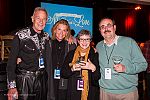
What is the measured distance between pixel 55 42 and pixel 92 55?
0.57m

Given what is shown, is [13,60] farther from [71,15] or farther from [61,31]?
[71,15]

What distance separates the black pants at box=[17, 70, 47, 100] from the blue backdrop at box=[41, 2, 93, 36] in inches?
132

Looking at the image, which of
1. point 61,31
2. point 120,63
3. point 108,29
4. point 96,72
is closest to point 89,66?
point 96,72

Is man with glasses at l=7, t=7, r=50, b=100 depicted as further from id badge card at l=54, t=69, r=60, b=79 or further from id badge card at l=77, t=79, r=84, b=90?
id badge card at l=77, t=79, r=84, b=90

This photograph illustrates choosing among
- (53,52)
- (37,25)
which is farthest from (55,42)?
(37,25)

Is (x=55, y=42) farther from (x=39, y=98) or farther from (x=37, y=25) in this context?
(x=39, y=98)

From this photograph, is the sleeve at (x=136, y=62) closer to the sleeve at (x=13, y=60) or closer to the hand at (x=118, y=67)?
the hand at (x=118, y=67)

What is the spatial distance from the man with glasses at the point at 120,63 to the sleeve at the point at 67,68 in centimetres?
36

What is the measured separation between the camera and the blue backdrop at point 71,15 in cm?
645

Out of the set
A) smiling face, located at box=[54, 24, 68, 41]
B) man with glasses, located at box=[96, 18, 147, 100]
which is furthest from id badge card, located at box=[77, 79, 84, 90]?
smiling face, located at box=[54, 24, 68, 41]

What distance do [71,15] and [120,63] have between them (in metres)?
4.09

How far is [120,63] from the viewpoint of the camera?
2.97 meters

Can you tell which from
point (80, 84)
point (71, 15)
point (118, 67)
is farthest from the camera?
point (71, 15)

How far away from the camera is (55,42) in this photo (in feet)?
11.4
